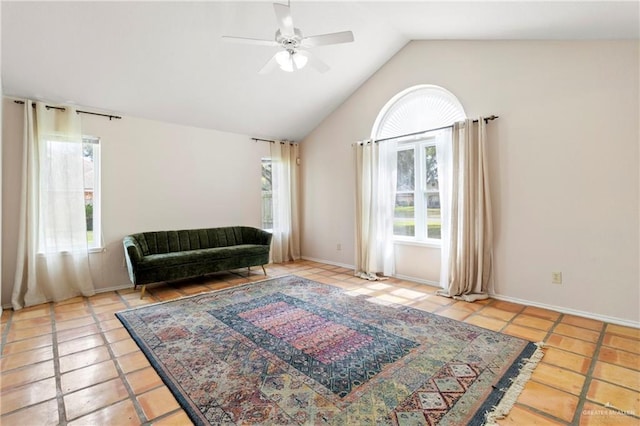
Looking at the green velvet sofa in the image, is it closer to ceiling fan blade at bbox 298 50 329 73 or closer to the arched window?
the arched window

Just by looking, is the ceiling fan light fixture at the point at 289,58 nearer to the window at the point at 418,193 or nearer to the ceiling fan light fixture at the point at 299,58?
the ceiling fan light fixture at the point at 299,58

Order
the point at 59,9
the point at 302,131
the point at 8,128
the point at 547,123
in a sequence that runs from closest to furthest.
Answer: the point at 59,9 → the point at 547,123 → the point at 8,128 → the point at 302,131

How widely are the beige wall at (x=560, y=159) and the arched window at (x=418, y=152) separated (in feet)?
0.77

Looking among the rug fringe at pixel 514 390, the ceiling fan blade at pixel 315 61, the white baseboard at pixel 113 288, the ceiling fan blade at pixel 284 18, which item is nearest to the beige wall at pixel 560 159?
the rug fringe at pixel 514 390

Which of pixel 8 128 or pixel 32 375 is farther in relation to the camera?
pixel 8 128

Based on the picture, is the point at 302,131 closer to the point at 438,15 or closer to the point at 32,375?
the point at 438,15

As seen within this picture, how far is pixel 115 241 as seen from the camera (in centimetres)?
410

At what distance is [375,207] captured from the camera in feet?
15.2

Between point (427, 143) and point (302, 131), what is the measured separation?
8.16 feet

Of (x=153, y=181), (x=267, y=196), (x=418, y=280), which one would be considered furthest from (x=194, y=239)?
(x=418, y=280)

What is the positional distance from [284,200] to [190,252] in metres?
2.15

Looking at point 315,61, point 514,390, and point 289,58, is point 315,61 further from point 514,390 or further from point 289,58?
point 514,390

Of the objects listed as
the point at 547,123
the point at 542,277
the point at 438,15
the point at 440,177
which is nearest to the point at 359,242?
the point at 440,177

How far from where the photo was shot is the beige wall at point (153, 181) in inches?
135
